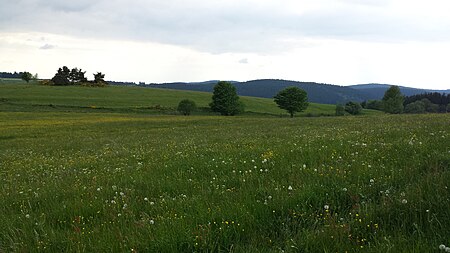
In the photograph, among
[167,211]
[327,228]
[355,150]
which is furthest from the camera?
[355,150]

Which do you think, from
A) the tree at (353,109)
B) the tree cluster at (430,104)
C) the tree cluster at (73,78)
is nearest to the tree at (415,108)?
the tree cluster at (430,104)

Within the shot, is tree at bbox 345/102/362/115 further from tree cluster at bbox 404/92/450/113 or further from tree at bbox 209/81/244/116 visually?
tree at bbox 209/81/244/116

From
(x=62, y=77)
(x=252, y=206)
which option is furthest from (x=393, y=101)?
(x=62, y=77)

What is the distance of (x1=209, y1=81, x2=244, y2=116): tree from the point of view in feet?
318

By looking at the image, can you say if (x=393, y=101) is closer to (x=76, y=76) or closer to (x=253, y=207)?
(x=253, y=207)

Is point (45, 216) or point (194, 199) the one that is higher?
point (194, 199)

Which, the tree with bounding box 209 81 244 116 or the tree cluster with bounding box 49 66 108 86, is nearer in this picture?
the tree with bounding box 209 81 244 116

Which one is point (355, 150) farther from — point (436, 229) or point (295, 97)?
point (295, 97)

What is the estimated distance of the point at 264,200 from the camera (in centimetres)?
554

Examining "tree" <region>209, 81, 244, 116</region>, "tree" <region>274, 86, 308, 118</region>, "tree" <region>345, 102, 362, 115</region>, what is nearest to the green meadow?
"tree" <region>209, 81, 244, 116</region>

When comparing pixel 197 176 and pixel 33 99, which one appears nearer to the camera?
pixel 197 176

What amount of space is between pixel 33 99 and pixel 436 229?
4650 inches

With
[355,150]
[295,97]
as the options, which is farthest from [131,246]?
[295,97]

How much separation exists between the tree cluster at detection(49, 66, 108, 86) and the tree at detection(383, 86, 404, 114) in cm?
12072
